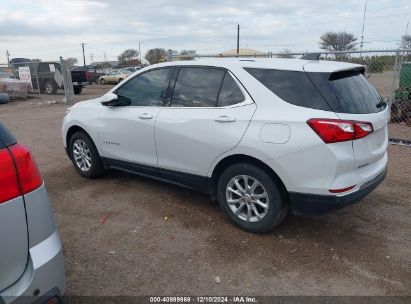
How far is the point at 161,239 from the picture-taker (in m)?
3.77

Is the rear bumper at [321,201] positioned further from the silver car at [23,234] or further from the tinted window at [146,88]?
the silver car at [23,234]

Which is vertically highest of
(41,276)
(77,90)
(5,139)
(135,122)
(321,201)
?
(5,139)

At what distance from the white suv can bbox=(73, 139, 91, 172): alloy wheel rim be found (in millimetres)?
909

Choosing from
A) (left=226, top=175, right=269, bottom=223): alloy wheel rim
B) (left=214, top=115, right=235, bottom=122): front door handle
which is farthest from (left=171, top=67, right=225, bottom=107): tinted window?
(left=226, top=175, right=269, bottom=223): alloy wheel rim

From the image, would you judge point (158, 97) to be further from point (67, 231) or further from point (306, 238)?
point (306, 238)

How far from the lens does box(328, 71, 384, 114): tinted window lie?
3.34m

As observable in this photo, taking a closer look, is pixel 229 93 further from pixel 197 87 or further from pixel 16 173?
pixel 16 173

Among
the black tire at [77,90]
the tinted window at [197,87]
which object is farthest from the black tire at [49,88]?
the tinted window at [197,87]

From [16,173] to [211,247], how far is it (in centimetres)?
215

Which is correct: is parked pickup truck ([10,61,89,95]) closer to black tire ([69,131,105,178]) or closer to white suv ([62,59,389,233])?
black tire ([69,131,105,178])

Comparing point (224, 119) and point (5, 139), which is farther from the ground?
point (5, 139)

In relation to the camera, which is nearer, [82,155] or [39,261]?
[39,261]

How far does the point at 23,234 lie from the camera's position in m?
1.90

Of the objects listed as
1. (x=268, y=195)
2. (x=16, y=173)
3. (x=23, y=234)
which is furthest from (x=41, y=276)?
(x=268, y=195)
